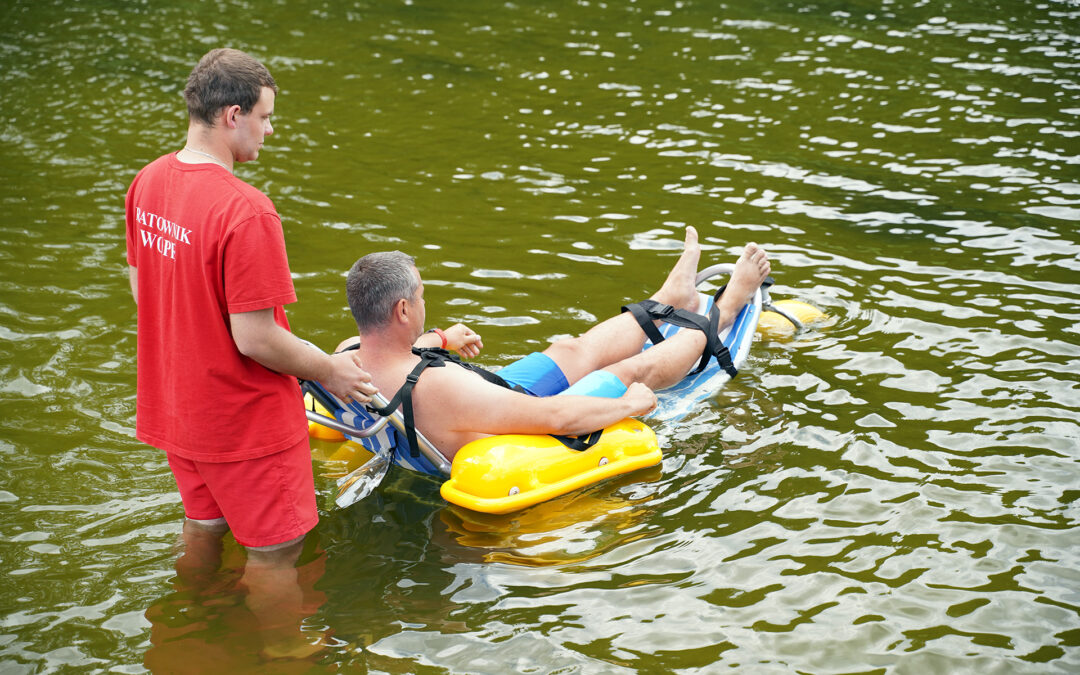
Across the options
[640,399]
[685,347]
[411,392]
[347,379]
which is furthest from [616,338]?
[347,379]

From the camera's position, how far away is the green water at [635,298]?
433 cm

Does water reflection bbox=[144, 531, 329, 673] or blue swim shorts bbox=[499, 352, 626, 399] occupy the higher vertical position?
blue swim shorts bbox=[499, 352, 626, 399]

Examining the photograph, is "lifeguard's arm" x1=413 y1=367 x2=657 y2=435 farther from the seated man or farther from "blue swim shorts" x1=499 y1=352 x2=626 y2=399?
"blue swim shorts" x1=499 y1=352 x2=626 y2=399

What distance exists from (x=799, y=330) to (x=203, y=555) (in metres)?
4.36

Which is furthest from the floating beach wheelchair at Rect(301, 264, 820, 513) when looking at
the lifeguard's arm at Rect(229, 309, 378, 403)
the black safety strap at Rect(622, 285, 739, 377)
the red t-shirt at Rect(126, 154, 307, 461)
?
the black safety strap at Rect(622, 285, 739, 377)

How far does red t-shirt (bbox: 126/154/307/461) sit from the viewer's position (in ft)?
12.3

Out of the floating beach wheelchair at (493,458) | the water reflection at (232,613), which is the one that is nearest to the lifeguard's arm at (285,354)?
the floating beach wheelchair at (493,458)

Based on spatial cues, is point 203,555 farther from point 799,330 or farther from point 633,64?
point 633,64

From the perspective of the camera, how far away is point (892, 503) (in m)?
5.11

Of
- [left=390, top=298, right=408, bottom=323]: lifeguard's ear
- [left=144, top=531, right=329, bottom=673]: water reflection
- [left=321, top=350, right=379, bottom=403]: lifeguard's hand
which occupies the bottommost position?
[left=144, top=531, right=329, bottom=673]: water reflection

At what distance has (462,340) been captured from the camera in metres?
5.70

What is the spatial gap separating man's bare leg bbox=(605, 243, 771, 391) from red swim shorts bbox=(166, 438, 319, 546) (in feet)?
7.26

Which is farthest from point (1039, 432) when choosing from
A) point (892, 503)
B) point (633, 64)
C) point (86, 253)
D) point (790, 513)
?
point (633, 64)

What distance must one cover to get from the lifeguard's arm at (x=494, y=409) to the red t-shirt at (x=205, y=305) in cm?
84
